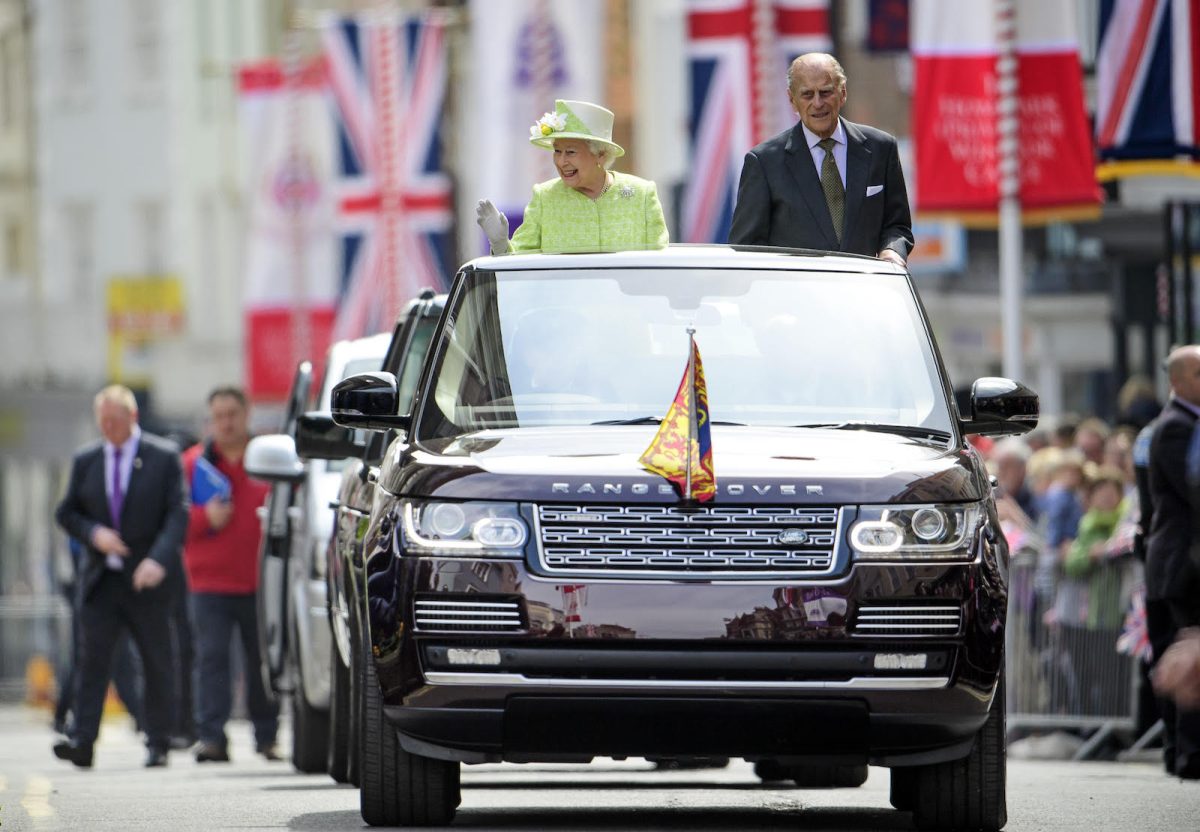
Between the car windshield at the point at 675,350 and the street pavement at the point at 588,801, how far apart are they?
135cm

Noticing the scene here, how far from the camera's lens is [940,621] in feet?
31.6

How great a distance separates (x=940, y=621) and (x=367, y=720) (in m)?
1.84

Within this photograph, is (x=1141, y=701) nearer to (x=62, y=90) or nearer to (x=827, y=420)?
(x=827, y=420)

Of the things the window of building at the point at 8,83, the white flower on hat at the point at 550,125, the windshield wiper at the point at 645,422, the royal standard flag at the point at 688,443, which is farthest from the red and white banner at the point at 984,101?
the window of building at the point at 8,83

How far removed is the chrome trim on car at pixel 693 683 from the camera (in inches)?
375

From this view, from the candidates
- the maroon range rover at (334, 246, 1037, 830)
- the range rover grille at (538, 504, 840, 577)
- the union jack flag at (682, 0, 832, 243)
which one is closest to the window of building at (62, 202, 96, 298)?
the union jack flag at (682, 0, 832, 243)

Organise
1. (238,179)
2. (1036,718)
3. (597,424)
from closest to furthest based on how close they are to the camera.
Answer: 1. (597,424)
2. (1036,718)
3. (238,179)

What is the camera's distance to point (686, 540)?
957 centimetres

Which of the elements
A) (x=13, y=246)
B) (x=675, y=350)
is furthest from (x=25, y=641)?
(x=13, y=246)

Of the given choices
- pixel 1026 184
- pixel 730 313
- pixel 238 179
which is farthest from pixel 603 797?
pixel 238 179

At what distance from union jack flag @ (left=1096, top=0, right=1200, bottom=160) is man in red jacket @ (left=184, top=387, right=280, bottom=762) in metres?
6.31

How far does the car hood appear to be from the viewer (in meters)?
9.66

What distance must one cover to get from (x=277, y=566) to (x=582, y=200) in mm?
5717

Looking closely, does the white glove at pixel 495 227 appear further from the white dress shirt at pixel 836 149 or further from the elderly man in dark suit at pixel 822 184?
the white dress shirt at pixel 836 149
